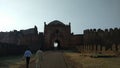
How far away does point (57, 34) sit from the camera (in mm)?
67750

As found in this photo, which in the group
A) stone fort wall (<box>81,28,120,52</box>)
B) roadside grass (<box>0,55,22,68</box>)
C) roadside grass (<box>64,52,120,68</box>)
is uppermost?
stone fort wall (<box>81,28,120,52</box>)

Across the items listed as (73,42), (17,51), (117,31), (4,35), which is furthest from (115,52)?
A: (4,35)

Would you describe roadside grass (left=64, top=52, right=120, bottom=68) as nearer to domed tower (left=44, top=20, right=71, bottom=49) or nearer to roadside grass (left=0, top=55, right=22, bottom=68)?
roadside grass (left=0, top=55, right=22, bottom=68)

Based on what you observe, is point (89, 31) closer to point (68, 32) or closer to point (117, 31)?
point (68, 32)

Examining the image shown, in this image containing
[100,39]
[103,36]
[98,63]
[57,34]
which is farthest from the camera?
[57,34]

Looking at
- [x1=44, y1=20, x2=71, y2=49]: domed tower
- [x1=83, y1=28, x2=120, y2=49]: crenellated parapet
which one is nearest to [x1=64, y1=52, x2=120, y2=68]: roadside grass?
[x1=83, y1=28, x2=120, y2=49]: crenellated parapet

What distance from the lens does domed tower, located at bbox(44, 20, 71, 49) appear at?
6681cm

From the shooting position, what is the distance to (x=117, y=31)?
45.2m

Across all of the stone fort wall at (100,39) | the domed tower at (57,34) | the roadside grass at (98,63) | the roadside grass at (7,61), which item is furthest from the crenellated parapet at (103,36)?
the roadside grass at (7,61)

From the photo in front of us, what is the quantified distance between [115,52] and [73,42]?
35.1 metres

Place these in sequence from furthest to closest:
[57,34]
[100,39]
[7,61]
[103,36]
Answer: [57,34]
[100,39]
[103,36]
[7,61]

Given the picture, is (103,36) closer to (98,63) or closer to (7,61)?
(7,61)

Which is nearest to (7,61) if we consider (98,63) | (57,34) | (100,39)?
(98,63)

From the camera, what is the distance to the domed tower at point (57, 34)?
66.8 metres
